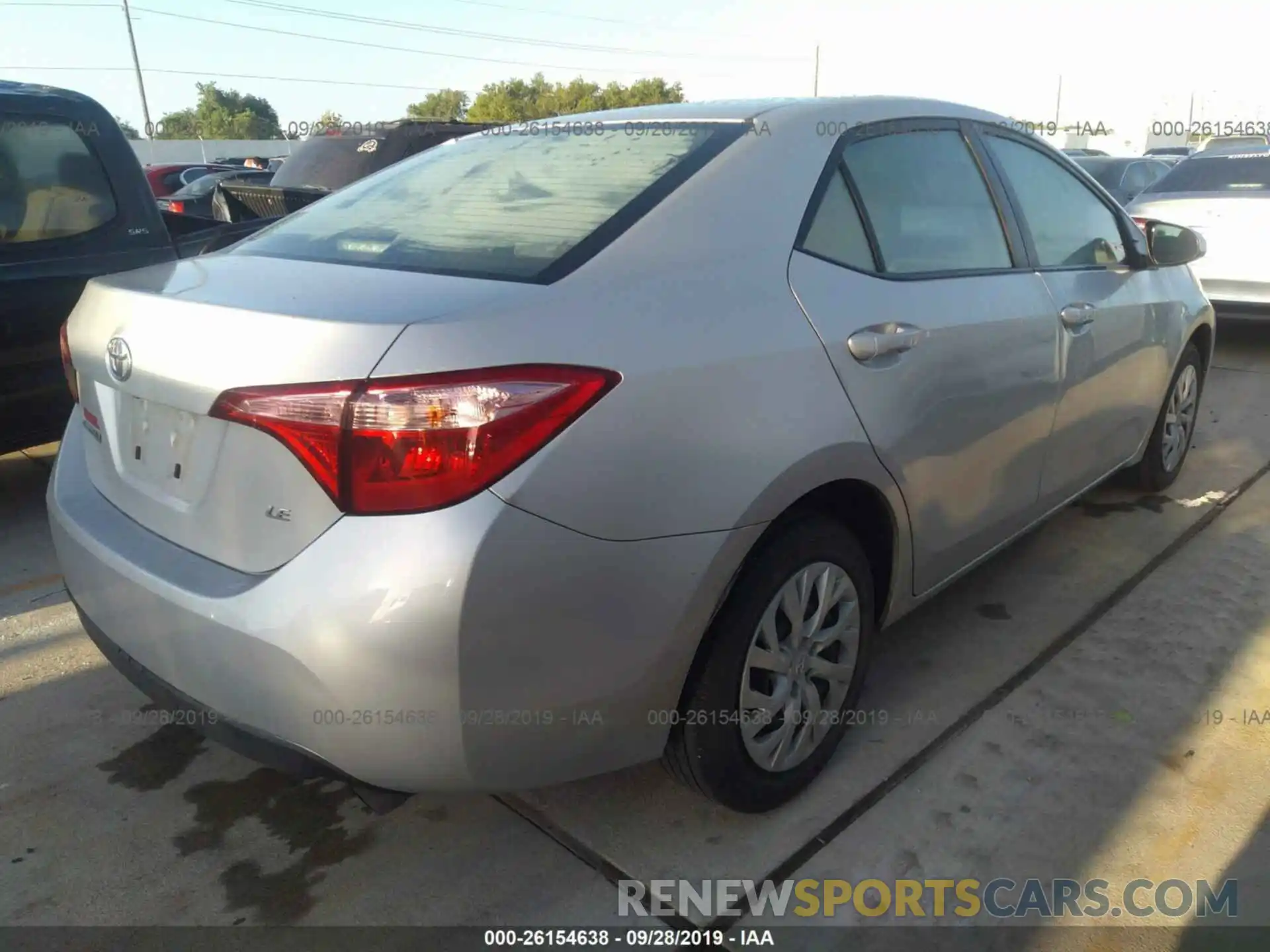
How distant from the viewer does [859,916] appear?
2.10m

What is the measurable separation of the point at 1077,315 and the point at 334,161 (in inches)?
247

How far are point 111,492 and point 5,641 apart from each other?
4.90ft

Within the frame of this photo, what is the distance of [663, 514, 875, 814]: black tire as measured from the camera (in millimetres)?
2061

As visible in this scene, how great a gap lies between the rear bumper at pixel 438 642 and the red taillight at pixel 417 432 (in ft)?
0.16

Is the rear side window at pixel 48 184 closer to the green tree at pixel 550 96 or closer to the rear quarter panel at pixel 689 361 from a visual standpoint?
the rear quarter panel at pixel 689 361

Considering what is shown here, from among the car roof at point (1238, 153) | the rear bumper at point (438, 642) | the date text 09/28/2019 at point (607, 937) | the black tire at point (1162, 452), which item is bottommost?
the date text 09/28/2019 at point (607, 937)

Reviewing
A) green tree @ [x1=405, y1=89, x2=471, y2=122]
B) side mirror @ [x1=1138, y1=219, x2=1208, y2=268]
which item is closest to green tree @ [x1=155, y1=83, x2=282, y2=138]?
green tree @ [x1=405, y1=89, x2=471, y2=122]

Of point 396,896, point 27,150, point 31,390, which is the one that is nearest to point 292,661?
point 396,896

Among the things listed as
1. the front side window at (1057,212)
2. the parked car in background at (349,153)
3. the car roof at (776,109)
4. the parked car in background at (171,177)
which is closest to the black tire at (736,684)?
the car roof at (776,109)

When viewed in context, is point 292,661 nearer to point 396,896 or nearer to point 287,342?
point 287,342

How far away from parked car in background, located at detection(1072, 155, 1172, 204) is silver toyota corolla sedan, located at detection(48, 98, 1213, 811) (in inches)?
408

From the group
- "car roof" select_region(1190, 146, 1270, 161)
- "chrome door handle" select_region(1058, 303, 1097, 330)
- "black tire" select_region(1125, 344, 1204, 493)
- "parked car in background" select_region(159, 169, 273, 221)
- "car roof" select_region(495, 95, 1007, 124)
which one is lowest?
"black tire" select_region(1125, 344, 1204, 493)

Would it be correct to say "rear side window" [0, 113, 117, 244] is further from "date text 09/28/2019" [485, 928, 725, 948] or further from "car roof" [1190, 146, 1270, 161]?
"car roof" [1190, 146, 1270, 161]

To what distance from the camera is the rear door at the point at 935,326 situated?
229 centimetres
